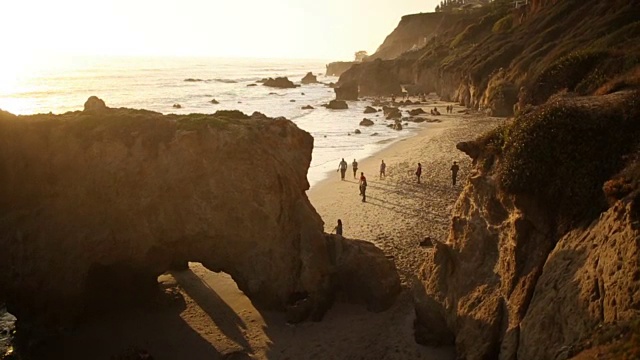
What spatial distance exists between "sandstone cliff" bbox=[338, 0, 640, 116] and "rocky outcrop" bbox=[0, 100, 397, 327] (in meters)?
10.8

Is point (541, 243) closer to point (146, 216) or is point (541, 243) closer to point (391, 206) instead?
point (146, 216)

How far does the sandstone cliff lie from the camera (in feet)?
70.6

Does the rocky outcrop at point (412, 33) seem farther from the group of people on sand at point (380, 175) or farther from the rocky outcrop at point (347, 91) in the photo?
the group of people on sand at point (380, 175)

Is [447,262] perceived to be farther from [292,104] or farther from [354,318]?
[292,104]

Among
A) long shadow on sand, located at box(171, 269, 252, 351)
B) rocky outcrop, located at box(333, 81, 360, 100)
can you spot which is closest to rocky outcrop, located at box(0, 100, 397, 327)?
long shadow on sand, located at box(171, 269, 252, 351)

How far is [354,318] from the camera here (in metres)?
16.0

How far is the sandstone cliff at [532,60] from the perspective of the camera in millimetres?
21531

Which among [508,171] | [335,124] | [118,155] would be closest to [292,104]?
[335,124]

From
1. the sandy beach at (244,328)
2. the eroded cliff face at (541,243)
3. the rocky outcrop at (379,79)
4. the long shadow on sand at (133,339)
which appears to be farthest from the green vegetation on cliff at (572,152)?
the rocky outcrop at (379,79)

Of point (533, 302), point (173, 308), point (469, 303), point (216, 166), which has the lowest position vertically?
point (173, 308)

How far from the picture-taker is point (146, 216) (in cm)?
1661

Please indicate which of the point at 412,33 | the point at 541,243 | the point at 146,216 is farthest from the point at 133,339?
the point at 412,33

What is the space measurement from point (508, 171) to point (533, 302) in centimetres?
329

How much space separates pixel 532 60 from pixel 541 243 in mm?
47139
